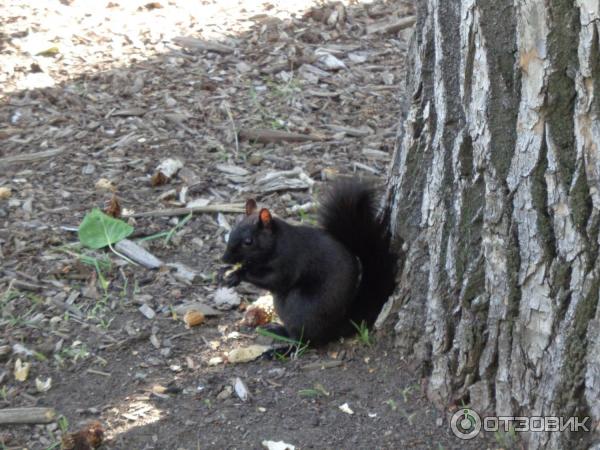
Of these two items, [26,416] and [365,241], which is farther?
[365,241]

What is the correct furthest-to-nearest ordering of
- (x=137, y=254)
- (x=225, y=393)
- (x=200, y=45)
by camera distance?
1. (x=200, y=45)
2. (x=137, y=254)
3. (x=225, y=393)

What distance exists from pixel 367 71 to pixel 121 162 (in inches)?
60.5

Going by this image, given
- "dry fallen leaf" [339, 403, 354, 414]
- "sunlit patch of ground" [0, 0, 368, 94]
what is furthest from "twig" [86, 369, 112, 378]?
"sunlit patch of ground" [0, 0, 368, 94]

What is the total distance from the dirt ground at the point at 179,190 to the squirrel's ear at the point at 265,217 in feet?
1.26

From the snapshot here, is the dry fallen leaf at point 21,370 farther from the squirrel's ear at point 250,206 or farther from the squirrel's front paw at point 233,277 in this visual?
the squirrel's ear at point 250,206

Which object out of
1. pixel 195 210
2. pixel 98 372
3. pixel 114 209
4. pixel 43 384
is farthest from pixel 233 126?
pixel 43 384

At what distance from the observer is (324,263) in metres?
3.36

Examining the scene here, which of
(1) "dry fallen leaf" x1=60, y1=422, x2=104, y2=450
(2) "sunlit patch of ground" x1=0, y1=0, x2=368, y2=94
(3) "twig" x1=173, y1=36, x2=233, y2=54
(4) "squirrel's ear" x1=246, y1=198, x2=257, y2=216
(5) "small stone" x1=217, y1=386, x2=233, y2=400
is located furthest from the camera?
(3) "twig" x1=173, y1=36, x2=233, y2=54

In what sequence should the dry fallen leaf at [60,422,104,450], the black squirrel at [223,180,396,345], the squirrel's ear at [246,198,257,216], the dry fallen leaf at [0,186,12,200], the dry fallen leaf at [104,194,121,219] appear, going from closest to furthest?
the dry fallen leaf at [60,422,104,450]
the black squirrel at [223,180,396,345]
the squirrel's ear at [246,198,257,216]
the dry fallen leaf at [104,194,121,219]
the dry fallen leaf at [0,186,12,200]

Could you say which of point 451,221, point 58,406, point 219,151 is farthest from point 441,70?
point 219,151

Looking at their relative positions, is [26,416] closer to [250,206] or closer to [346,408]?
[346,408]

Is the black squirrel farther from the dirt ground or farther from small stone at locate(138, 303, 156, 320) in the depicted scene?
small stone at locate(138, 303, 156, 320)

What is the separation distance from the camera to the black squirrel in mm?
3186

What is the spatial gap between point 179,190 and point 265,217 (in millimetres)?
828
